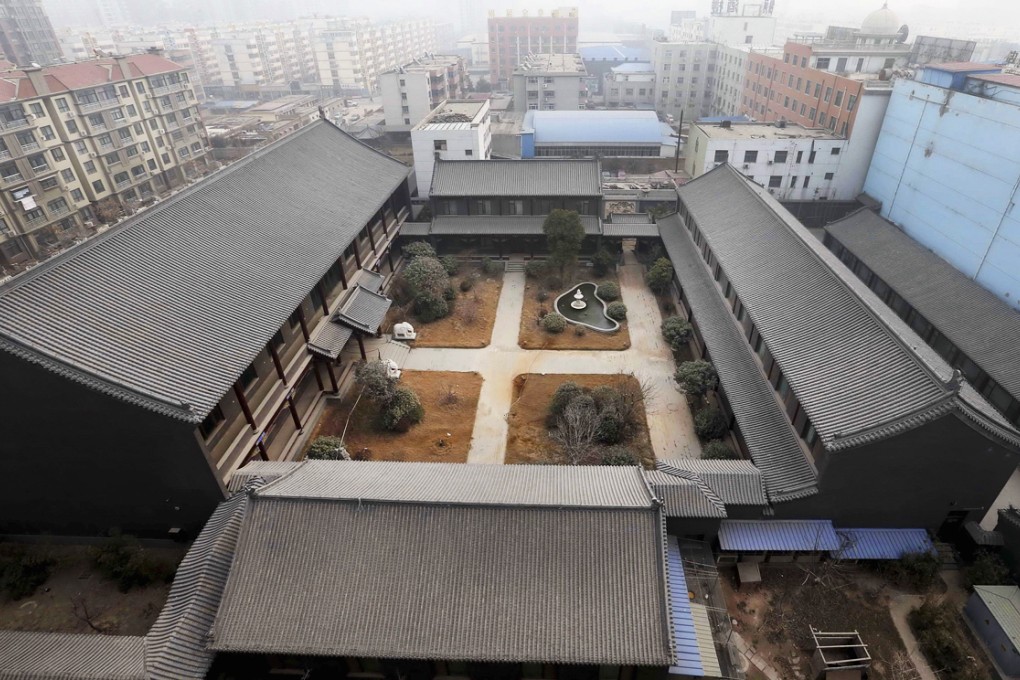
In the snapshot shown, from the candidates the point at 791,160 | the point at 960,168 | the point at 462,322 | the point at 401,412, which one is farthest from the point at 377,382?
the point at 791,160

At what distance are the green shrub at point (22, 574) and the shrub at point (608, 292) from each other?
3518cm

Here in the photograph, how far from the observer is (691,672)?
17.5 metres

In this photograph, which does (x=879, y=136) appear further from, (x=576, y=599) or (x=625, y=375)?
(x=576, y=599)

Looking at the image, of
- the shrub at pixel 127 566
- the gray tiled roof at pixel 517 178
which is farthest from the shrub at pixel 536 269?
the shrub at pixel 127 566

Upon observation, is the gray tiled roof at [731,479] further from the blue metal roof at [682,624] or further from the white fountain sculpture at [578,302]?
the white fountain sculpture at [578,302]

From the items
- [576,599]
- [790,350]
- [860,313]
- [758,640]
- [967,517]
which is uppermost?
[860,313]

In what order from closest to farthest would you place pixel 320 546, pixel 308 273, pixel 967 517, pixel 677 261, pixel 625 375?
pixel 320 546
pixel 967 517
pixel 308 273
pixel 625 375
pixel 677 261

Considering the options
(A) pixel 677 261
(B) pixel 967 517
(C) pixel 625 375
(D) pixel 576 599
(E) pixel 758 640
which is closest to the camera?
(D) pixel 576 599

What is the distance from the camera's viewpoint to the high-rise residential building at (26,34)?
336 feet

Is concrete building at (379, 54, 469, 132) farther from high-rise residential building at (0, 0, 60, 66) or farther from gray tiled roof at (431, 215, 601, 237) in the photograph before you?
high-rise residential building at (0, 0, 60, 66)

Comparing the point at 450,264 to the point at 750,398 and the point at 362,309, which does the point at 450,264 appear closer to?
the point at 362,309

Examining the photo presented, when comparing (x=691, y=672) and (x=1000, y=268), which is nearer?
(x=691, y=672)

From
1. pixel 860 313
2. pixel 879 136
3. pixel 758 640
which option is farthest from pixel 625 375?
pixel 879 136

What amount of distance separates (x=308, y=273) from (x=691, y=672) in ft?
83.1
